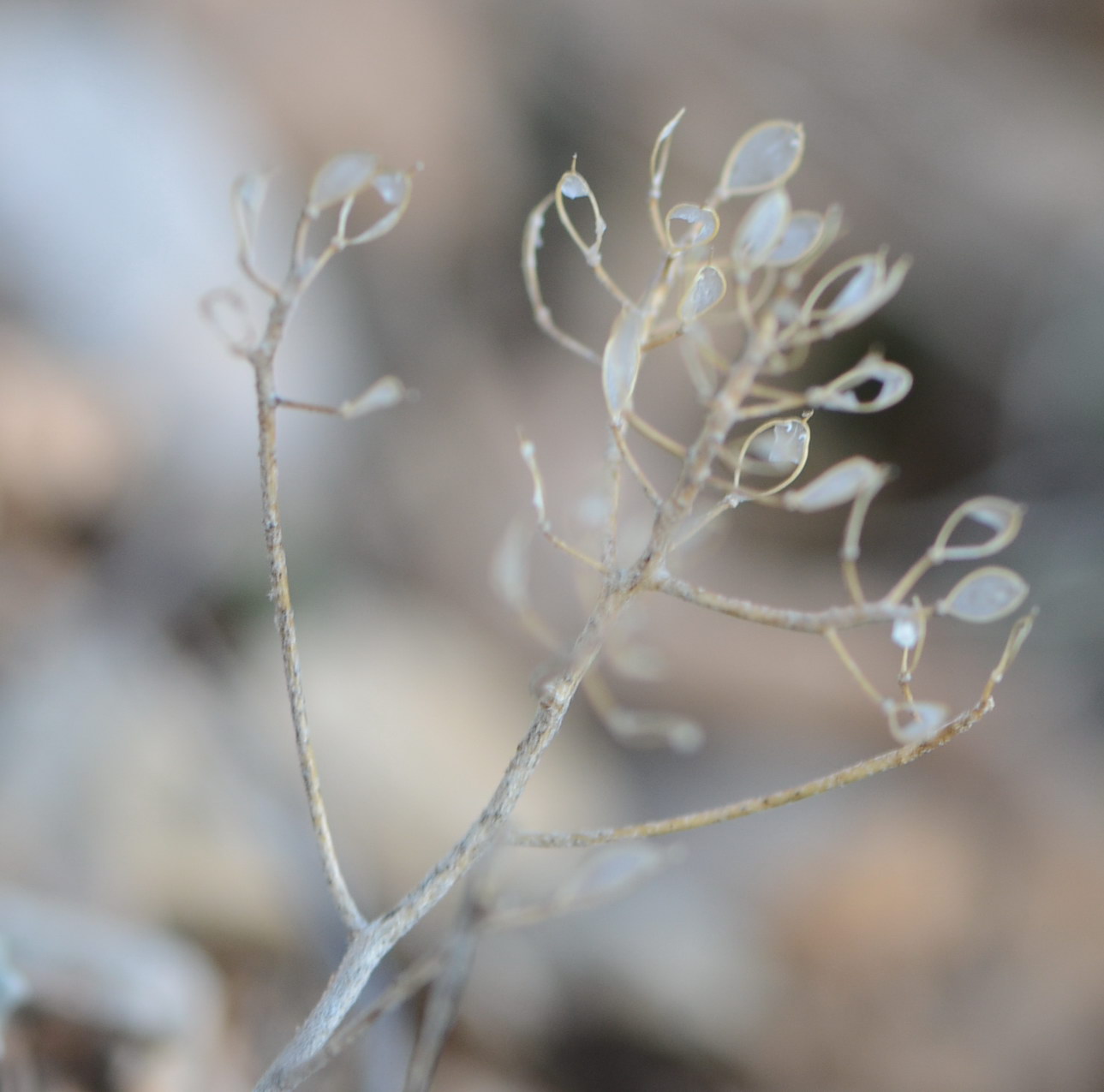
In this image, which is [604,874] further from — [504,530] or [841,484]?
[504,530]

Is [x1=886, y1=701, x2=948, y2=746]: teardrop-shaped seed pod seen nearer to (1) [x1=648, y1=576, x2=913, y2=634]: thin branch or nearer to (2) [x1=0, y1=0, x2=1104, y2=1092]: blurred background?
(1) [x1=648, y1=576, x2=913, y2=634]: thin branch

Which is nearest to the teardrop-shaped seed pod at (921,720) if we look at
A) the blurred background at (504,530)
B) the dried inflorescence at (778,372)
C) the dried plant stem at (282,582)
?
the dried inflorescence at (778,372)

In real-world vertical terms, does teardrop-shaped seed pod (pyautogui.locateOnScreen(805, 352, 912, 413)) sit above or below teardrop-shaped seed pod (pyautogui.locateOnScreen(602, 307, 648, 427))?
below

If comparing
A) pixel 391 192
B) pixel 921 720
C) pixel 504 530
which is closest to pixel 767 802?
pixel 921 720

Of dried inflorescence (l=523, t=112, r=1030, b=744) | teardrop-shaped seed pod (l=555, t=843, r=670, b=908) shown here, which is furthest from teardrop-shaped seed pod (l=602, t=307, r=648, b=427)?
teardrop-shaped seed pod (l=555, t=843, r=670, b=908)

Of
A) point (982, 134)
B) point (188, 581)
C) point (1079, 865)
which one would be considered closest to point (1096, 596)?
point (1079, 865)

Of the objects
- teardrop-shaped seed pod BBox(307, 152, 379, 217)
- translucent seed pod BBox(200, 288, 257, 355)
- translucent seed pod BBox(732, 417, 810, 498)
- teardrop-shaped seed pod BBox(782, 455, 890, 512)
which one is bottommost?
teardrop-shaped seed pod BBox(782, 455, 890, 512)

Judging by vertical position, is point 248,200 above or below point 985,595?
above

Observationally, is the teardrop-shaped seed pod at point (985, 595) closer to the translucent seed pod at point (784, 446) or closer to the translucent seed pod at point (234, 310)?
the translucent seed pod at point (784, 446)
